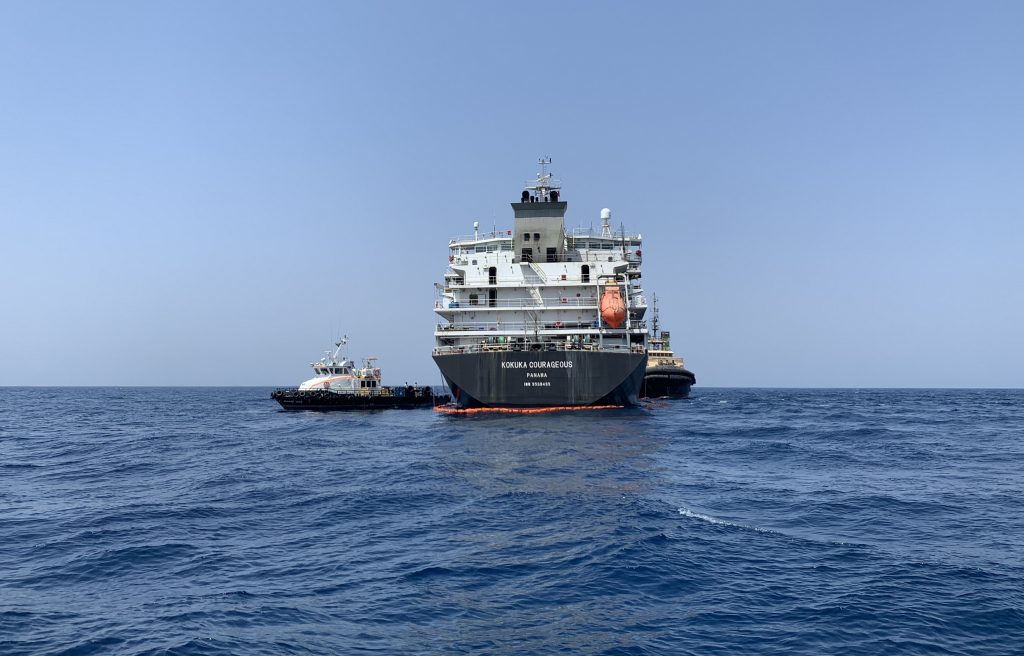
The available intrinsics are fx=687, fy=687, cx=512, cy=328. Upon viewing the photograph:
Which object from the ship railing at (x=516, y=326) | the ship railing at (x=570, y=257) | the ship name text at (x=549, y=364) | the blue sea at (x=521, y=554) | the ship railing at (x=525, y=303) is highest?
the ship railing at (x=570, y=257)

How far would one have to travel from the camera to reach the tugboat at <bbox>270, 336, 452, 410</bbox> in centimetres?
6378

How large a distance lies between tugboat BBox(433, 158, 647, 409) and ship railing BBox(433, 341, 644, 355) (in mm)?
74

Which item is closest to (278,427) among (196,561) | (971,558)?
(196,561)

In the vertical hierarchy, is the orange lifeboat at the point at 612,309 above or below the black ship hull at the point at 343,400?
above

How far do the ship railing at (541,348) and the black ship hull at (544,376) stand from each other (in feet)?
3.09

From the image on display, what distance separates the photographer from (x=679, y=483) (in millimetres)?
21797

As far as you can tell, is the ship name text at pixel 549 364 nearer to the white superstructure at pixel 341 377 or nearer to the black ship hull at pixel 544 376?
the black ship hull at pixel 544 376

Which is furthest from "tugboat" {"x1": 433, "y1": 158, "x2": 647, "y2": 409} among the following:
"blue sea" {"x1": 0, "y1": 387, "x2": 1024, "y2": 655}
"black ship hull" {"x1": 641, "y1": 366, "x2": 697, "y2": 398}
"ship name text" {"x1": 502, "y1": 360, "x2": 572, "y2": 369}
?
"black ship hull" {"x1": 641, "y1": 366, "x2": 697, "y2": 398}

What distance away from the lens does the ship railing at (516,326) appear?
48.4 m

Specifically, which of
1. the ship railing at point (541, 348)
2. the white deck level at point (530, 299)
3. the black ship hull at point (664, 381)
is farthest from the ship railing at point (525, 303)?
the black ship hull at point (664, 381)

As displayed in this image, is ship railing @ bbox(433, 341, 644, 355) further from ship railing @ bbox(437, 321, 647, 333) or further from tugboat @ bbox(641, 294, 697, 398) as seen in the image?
tugboat @ bbox(641, 294, 697, 398)

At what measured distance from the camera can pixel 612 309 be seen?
4600cm

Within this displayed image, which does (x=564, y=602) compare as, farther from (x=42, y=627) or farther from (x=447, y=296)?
(x=447, y=296)

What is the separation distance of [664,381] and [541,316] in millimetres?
40113
